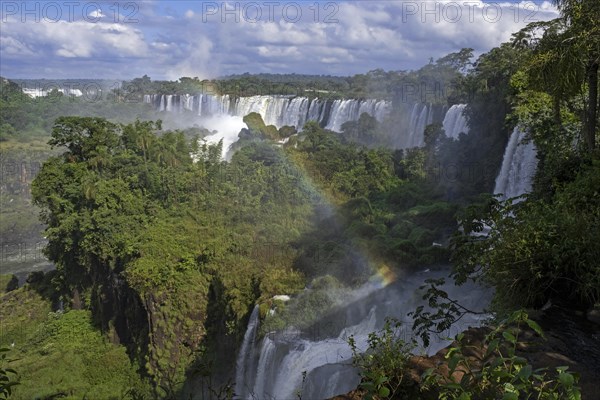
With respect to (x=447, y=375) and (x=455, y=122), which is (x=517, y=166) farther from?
(x=447, y=375)

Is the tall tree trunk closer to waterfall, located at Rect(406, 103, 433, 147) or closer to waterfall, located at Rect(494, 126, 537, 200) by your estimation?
waterfall, located at Rect(494, 126, 537, 200)

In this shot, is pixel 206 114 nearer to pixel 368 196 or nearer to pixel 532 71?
pixel 368 196

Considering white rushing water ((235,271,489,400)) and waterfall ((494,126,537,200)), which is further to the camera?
waterfall ((494,126,537,200))

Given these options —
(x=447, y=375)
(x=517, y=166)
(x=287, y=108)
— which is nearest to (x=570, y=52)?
(x=447, y=375)

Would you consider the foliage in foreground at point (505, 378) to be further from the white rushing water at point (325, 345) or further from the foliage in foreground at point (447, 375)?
the white rushing water at point (325, 345)

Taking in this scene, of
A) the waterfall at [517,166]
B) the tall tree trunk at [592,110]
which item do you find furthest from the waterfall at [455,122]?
the tall tree trunk at [592,110]

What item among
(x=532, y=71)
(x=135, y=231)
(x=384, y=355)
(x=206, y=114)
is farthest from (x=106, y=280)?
(x=206, y=114)

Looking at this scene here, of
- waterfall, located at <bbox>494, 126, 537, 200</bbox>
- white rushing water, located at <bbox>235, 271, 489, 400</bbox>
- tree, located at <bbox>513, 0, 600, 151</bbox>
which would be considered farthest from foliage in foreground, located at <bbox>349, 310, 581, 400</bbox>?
waterfall, located at <bbox>494, 126, 537, 200</bbox>
